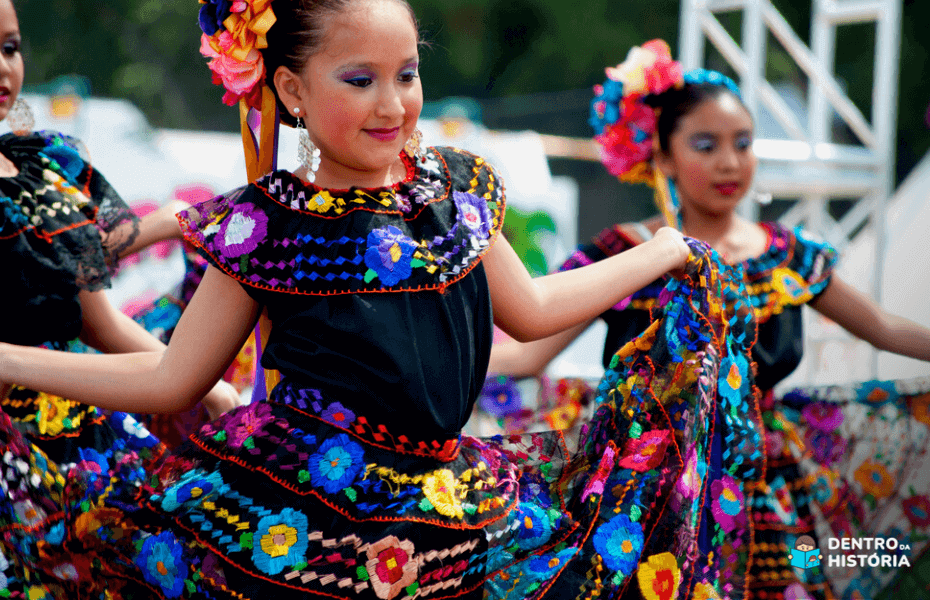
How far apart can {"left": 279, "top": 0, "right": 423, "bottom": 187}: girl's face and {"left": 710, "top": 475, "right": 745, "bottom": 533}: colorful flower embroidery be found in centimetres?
92

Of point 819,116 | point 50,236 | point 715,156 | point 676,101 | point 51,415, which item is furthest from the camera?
point 819,116

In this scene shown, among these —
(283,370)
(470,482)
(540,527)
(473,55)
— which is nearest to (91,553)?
(283,370)

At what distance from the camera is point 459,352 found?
65.6 inches

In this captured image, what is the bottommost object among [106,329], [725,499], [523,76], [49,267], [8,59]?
[725,499]

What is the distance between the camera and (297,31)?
169cm

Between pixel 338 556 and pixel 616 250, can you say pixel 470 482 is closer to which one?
pixel 338 556

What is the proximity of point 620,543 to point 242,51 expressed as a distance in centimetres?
111

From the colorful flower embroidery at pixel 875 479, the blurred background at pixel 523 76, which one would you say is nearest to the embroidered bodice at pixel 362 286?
the colorful flower embroidery at pixel 875 479

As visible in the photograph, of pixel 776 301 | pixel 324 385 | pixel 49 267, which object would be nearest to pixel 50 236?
pixel 49 267

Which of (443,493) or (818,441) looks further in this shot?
(818,441)

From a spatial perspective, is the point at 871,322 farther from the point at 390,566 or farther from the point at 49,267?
the point at 49,267

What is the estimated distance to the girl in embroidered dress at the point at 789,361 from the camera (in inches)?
105

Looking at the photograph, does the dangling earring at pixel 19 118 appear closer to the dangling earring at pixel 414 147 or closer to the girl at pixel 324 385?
the girl at pixel 324 385

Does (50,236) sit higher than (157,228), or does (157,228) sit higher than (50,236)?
(157,228)
